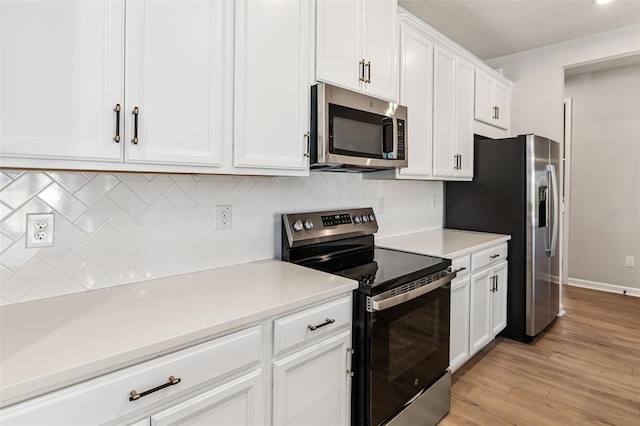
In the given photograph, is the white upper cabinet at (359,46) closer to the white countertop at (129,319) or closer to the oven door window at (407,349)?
the white countertop at (129,319)

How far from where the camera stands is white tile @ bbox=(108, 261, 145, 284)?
142 centimetres

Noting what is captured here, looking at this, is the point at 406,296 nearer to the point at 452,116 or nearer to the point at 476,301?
the point at 476,301

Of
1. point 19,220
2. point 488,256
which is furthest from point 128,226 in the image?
point 488,256

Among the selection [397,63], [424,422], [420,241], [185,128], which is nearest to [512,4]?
[397,63]

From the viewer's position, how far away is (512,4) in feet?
9.01

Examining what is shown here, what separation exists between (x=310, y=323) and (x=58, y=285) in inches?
36.0

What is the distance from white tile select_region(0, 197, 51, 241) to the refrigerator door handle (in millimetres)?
3438

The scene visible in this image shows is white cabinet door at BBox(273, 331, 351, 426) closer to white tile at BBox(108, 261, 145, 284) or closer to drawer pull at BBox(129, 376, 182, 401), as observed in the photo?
drawer pull at BBox(129, 376, 182, 401)

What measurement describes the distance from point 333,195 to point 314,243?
0.40 m

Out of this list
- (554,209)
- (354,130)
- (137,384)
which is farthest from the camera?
(554,209)

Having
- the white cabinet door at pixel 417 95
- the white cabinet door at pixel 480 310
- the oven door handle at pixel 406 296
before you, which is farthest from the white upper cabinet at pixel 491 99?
the oven door handle at pixel 406 296

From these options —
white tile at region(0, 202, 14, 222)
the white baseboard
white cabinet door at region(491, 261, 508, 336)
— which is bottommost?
the white baseboard

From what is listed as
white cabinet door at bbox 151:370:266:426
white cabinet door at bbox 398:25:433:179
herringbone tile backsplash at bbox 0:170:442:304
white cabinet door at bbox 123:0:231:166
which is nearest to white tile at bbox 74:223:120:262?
herringbone tile backsplash at bbox 0:170:442:304

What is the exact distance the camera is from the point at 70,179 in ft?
4.33
